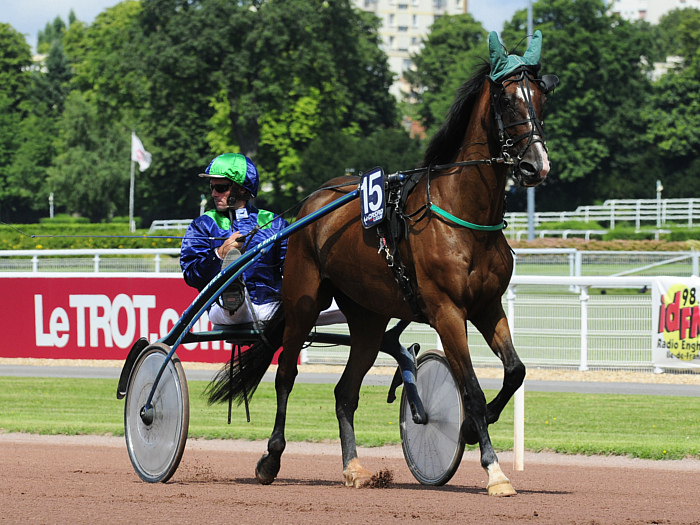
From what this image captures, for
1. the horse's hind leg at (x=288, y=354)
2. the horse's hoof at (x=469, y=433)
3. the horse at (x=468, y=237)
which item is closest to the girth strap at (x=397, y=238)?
the horse at (x=468, y=237)

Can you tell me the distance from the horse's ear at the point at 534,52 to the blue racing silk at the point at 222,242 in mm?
1897

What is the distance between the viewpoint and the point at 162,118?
48344 mm

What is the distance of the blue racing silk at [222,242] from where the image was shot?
6.06 m

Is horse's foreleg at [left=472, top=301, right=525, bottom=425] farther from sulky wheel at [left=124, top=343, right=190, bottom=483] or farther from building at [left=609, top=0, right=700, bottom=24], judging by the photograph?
building at [left=609, top=0, right=700, bottom=24]

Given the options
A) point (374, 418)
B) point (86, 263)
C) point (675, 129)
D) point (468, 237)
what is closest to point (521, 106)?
point (468, 237)

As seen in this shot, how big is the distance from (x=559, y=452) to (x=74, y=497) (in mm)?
Result: 3777

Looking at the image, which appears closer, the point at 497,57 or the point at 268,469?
the point at 497,57

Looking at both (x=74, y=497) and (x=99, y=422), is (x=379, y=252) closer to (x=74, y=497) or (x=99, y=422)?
(x=74, y=497)

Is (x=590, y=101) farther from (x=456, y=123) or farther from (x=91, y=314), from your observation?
(x=456, y=123)

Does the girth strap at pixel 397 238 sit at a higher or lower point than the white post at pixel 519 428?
higher

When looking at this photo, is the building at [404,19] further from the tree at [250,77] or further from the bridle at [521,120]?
the bridle at [521,120]

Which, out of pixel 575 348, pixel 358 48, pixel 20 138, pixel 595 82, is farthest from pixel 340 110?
pixel 575 348

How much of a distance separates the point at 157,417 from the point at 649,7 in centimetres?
11675

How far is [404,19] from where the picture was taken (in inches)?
4166
